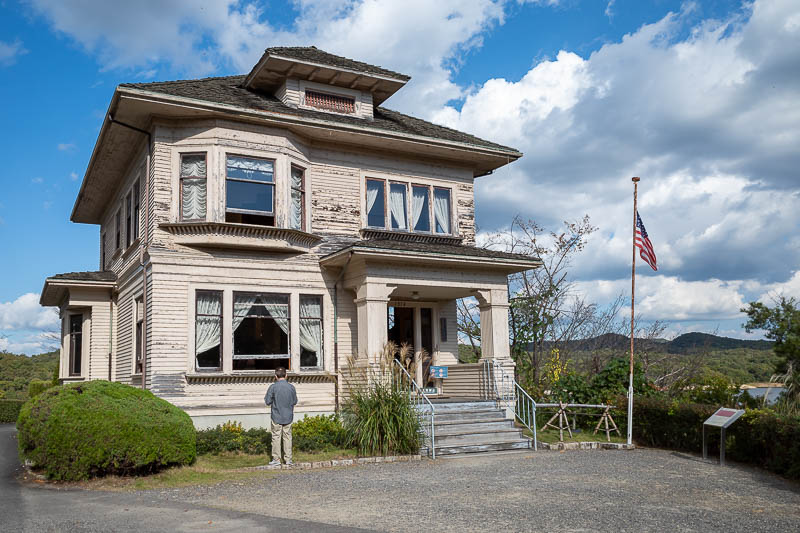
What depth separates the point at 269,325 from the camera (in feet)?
50.9

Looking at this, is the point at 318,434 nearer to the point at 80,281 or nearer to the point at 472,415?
the point at 472,415

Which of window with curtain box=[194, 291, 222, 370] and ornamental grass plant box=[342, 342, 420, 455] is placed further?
window with curtain box=[194, 291, 222, 370]

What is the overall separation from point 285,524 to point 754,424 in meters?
8.80

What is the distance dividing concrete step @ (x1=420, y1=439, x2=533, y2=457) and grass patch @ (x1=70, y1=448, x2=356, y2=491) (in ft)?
5.76

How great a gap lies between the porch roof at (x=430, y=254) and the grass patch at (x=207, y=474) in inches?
165

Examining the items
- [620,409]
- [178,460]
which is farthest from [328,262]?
[620,409]

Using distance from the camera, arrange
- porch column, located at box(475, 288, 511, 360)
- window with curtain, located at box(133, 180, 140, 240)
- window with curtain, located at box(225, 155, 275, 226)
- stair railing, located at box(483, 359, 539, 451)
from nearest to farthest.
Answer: window with curtain, located at box(225, 155, 275, 226), stair railing, located at box(483, 359, 539, 451), window with curtain, located at box(133, 180, 140, 240), porch column, located at box(475, 288, 511, 360)

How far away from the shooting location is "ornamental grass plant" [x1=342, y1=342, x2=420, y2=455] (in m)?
12.8

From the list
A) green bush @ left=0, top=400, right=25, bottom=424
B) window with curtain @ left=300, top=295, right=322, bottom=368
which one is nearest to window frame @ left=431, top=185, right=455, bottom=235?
window with curtain @ left=300, top=295, right=322, bottom=368

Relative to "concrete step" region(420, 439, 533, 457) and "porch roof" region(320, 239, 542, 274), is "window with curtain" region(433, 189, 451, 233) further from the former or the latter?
"concrete step" region(420, 439, 533, 457)

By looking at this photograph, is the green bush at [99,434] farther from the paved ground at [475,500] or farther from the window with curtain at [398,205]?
the window with curtain at [398,205]

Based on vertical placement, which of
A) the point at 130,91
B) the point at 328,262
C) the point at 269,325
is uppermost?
the point at 130,91

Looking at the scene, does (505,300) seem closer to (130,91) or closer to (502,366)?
(502,366)

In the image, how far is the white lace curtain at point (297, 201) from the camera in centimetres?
1579
